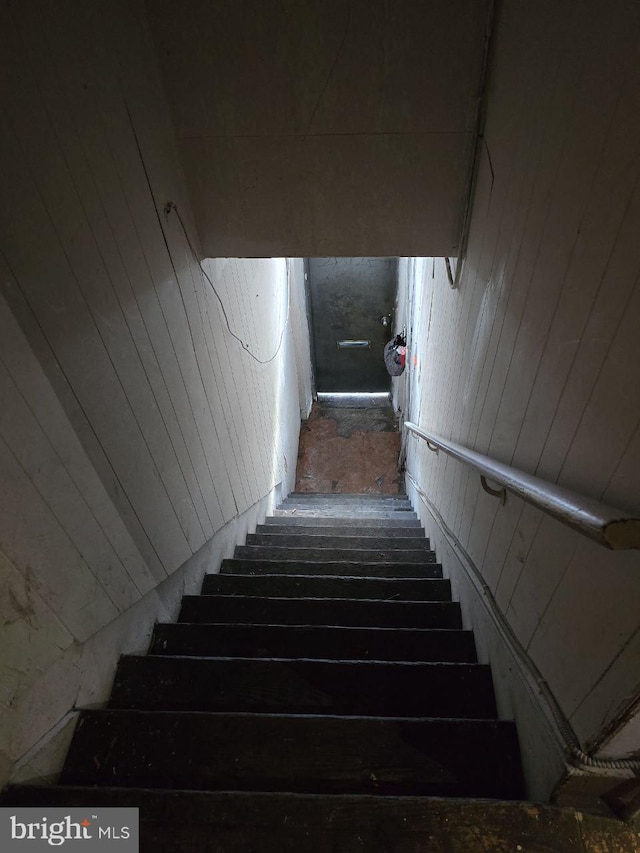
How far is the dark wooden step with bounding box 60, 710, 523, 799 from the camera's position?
1.15 meters

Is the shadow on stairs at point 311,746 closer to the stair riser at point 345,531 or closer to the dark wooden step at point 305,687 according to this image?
the dark wooden step at point 305,687

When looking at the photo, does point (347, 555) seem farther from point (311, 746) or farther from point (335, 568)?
point (311, 746)

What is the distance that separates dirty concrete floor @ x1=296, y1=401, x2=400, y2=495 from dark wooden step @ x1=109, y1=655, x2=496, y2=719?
4759 millimetres

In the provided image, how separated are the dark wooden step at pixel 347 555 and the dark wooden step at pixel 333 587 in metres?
0.41

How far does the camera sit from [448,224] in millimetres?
1901

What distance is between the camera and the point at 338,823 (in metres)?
1.01

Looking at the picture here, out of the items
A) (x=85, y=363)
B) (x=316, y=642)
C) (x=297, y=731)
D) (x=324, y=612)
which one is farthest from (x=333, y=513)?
(x=85, y=363)

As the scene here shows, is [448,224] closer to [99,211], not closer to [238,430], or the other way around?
[99,211]

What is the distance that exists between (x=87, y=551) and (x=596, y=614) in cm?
131

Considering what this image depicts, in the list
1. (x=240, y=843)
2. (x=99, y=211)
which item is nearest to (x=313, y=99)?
(x=99, y=211)

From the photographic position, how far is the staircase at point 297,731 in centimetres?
102

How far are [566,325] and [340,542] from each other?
2326 mm

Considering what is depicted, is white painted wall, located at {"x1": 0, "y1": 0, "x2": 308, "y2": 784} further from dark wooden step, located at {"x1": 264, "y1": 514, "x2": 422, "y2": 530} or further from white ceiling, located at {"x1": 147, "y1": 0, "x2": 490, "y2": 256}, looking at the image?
dark wooden step, located at {"x1": 264, "y1": 514, "x2": 422, "y2": 530}

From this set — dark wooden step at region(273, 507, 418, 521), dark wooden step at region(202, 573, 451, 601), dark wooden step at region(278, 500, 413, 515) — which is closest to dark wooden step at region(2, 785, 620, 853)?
dark wooden step at region(202, 573, 451, 601)
